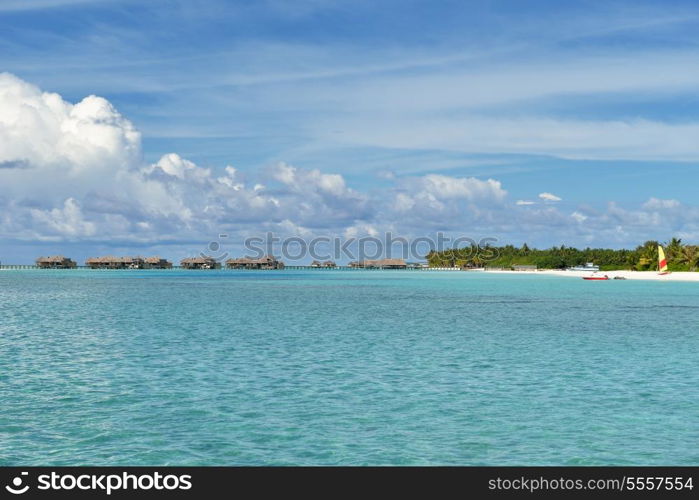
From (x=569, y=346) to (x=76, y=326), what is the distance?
1160 inches

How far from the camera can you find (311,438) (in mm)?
15742

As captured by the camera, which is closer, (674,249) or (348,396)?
(348,396)

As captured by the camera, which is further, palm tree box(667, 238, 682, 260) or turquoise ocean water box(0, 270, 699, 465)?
palm tree box(667, 238, 682, 260)

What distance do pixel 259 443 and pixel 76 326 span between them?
32263mm

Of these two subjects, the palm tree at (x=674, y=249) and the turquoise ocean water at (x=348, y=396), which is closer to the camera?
the turquoise ocean water at (x=348, y=396)

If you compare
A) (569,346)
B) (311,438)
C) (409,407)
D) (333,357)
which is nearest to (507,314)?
(569,346)
